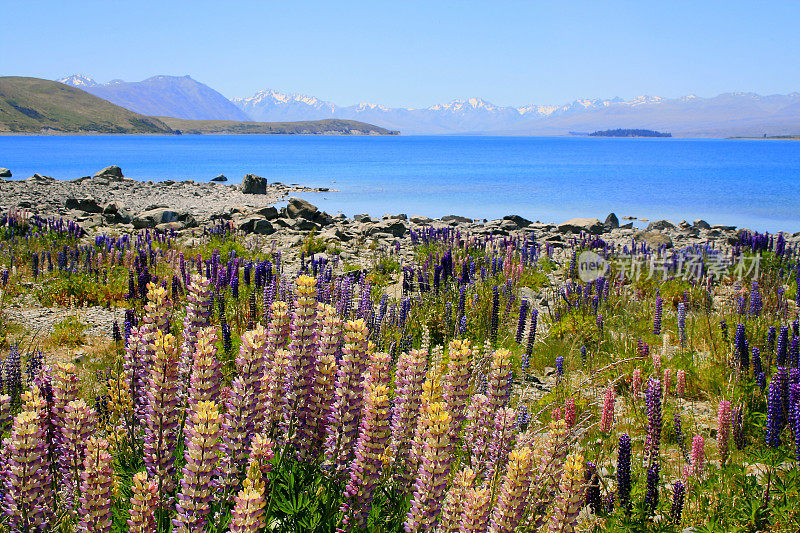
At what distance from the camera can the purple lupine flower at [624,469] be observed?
365 centimetres

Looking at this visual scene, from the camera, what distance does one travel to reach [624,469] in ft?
12.2

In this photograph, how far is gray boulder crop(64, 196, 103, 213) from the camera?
82.9 ft

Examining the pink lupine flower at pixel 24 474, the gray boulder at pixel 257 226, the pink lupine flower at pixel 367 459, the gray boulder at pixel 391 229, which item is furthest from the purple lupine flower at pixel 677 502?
the gray boulder at pixel 257 226

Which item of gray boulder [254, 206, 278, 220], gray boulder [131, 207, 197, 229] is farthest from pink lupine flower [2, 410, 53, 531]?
gray boulder [254, 206, 278, 220]

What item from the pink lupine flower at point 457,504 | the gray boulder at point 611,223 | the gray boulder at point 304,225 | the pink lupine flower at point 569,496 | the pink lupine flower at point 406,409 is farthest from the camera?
the gray boulder at point 611,223

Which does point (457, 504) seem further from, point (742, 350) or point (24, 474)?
point (742, 350)

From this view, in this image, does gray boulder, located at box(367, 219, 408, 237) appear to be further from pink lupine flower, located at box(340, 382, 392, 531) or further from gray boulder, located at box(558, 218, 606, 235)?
pink lupine flower, located at box(340, 382, 392, 531)

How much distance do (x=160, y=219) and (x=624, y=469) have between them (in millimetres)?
21960

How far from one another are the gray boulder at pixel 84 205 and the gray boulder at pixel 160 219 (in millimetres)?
3823

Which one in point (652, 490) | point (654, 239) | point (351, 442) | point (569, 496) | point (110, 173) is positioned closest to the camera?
point (569, 496)

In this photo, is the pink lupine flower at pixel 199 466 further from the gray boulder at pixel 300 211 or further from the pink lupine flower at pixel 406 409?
the gray boulder at pixel 300 211

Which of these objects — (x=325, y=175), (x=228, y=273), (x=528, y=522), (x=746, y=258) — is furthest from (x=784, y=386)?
(x=325, y=175)

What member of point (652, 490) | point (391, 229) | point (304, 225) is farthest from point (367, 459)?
point (304, 225)

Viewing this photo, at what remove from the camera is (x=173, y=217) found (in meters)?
23.1
